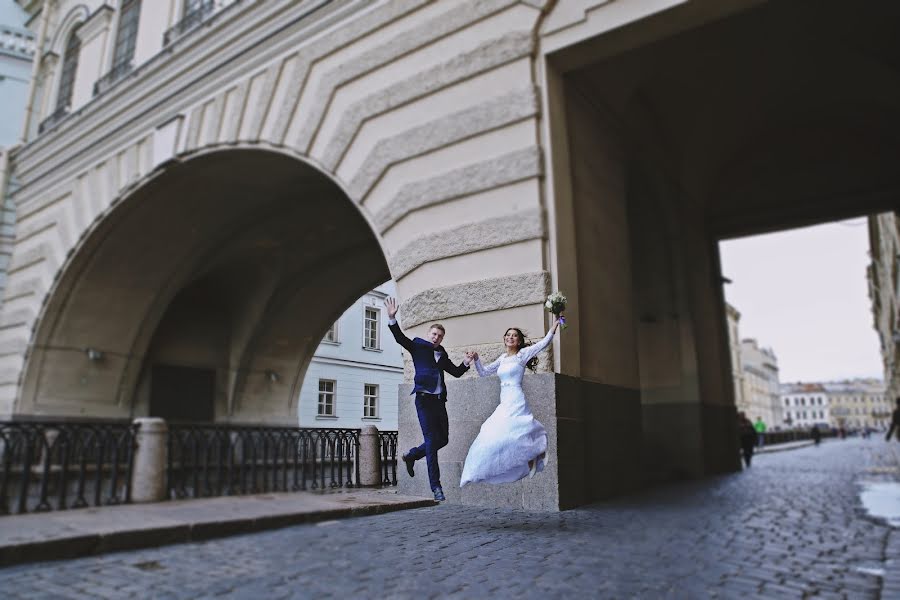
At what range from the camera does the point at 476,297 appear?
8.20 meters

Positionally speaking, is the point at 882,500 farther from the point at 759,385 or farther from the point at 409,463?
the point at 759,385

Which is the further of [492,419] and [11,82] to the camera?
[11,82]

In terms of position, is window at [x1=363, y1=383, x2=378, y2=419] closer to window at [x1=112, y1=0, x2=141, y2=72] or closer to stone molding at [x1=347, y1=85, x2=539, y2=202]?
window at [x1=112, y1=0, x2=141, y2=72]

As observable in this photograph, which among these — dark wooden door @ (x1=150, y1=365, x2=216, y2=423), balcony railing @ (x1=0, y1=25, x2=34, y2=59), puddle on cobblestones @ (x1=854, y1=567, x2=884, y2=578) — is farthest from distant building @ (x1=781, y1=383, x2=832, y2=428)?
puddle on cobblestones @ (x1=854, y1=567, x2=884, y2=578)

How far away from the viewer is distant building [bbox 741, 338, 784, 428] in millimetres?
97575

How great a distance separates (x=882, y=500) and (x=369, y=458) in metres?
7.48

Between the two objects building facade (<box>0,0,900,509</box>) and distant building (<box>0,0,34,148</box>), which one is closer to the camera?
building facade (<box>0,0,900,509</box>)

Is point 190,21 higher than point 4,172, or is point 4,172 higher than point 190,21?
point 190,21

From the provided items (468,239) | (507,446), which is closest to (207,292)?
→ (468,239)

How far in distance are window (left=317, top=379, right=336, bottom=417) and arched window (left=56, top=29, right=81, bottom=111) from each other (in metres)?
13.5

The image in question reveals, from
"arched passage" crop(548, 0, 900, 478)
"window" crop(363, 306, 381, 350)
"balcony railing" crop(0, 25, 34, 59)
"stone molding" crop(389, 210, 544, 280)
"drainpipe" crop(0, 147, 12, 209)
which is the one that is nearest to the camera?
"stone molding" crop(389, 210, 544, 280)

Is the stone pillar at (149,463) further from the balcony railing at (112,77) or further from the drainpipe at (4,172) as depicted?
the drainpipe at (4,172)

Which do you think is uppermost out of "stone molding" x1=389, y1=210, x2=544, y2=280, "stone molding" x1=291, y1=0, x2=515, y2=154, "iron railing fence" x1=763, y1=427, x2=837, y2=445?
"stone molding" x1=291, y1=0, x2=515, y2=154

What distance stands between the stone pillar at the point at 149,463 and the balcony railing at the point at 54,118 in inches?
515
